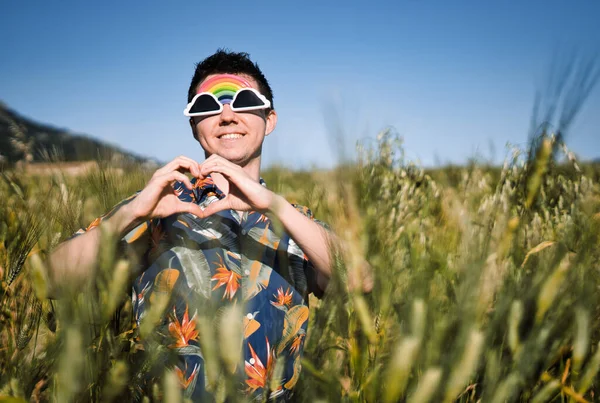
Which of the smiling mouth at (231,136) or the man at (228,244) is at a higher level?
the smiling mouth at (231,136)

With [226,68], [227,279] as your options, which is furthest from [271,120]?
[227,279]

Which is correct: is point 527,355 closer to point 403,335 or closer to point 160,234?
point 403,335

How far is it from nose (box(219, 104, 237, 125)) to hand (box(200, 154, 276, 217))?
0.32 meters

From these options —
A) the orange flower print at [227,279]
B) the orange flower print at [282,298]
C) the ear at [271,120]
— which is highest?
the ear at [271,120]

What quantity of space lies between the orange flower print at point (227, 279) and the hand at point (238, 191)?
0.55 feet

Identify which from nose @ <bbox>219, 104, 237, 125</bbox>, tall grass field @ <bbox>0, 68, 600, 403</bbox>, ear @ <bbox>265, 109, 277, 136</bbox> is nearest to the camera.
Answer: tall grass field @ <bbox>0, 68, 600, 403</bbox>

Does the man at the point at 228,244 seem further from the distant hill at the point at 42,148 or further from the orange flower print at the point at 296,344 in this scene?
the distant hill at the point at 42,148

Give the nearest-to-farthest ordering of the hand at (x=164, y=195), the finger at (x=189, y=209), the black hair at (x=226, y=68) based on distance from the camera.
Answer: the hand at (x=164, y=195) → the finger at (x=189, y=209) → the black hair at (x=226, y=68)

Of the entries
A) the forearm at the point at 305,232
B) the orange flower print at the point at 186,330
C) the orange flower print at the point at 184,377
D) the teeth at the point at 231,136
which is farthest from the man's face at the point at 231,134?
the orange flower print at the point at 184,377

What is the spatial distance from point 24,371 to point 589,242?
1.07m


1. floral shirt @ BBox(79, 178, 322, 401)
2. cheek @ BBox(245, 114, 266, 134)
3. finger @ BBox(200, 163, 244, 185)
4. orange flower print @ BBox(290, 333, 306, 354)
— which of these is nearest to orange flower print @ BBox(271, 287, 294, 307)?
floral shirt @ BBox(79, 178, 322, 401)

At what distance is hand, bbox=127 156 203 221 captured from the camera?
1026 mm

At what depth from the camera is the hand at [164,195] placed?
1026mm

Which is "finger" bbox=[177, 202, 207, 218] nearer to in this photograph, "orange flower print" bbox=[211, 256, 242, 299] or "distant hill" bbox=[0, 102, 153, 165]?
"orange flower print" bbox=[211, 256, 242, 299]
